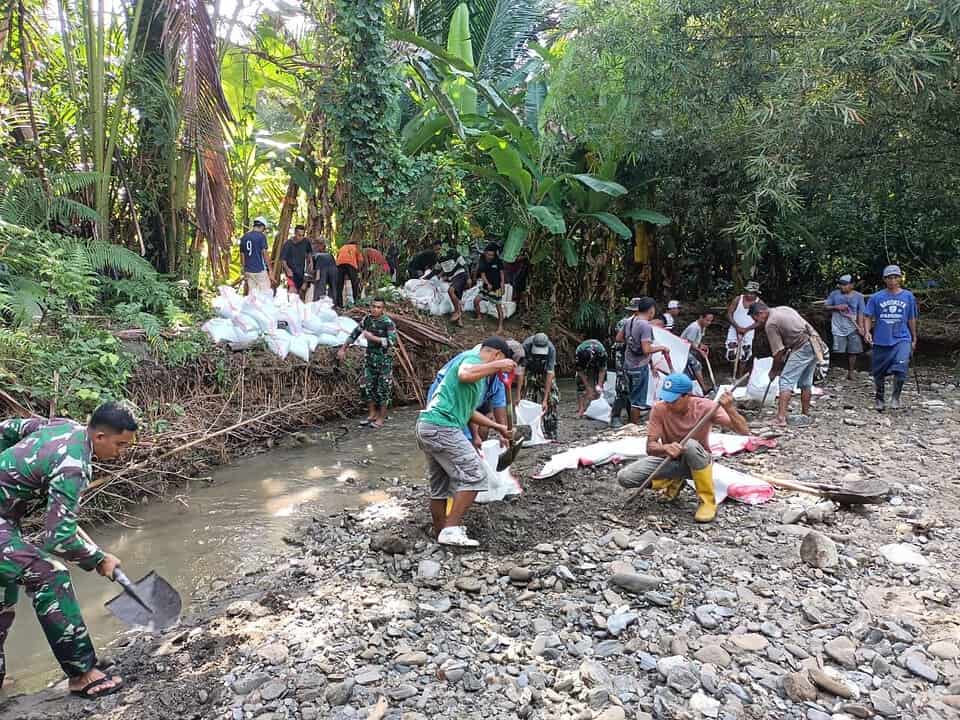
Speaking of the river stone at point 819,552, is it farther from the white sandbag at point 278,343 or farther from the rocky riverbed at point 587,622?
the white sandbag at point 278,343

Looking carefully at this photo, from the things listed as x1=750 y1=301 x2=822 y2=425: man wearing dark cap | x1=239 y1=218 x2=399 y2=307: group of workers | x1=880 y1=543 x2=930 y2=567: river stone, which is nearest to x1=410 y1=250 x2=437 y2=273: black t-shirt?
x1=239 y1=218 x2=399 y2=307: group of workers

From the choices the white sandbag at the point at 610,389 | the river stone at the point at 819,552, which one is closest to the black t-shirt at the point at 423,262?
the white sandbag at the point at 610,389

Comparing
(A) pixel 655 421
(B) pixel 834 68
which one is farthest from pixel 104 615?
(B) pixel 834 68

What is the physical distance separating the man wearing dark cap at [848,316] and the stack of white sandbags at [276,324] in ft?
21.4

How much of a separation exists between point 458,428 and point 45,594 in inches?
88.3

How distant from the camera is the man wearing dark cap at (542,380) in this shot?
6984 mm

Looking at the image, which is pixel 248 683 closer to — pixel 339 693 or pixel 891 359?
pixel 339 693

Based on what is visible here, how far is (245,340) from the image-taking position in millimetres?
7148

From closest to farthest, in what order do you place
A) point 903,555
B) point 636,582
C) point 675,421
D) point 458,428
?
point 636,582 < point 903,555 < point 458,428 < point 675,421

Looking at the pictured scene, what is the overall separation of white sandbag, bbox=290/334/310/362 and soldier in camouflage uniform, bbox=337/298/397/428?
40 centimetres

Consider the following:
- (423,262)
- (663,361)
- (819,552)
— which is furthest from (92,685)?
(423,262)

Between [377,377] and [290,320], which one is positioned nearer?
[290,320]

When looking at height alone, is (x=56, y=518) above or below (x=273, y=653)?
above

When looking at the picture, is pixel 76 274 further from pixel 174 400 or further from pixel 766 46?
pixel 766 46
